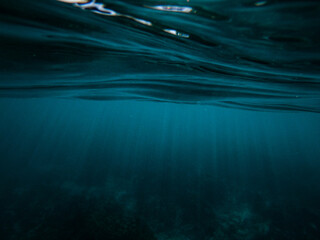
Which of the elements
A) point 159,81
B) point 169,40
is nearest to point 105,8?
point 169,40

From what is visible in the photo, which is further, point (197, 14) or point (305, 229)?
point (305, 229)

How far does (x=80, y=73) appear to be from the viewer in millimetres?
9422

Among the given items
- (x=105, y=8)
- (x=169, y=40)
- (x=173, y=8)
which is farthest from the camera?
(x=169, y=40)

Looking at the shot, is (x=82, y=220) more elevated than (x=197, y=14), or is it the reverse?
(x=197, y=14)

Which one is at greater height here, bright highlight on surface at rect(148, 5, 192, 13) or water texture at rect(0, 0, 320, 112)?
bright highlight on surface at rect(148, 5, 192, 13)

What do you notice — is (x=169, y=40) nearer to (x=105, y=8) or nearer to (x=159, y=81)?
(x=105, y=8)

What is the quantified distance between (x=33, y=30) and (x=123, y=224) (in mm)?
11411

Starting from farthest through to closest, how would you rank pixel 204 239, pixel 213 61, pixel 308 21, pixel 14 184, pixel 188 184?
pixel 188 184 → pixel 14 184 → pixel 204 239 → pixel 213 61 → pixel 308 21

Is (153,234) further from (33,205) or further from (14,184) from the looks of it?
(14,184)

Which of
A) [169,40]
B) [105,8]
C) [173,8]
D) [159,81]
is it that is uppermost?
[173,8]

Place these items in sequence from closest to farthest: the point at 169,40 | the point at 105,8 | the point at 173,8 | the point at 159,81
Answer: the point at 173,8 → the point at 105,8 → the point at 169,40 → the point at 159,81

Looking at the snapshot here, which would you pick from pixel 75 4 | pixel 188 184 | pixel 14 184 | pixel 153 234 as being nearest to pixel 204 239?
pixel 153 234

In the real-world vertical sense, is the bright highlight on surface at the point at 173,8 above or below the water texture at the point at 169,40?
above

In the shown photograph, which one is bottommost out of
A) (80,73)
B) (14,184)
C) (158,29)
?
(14,184)
